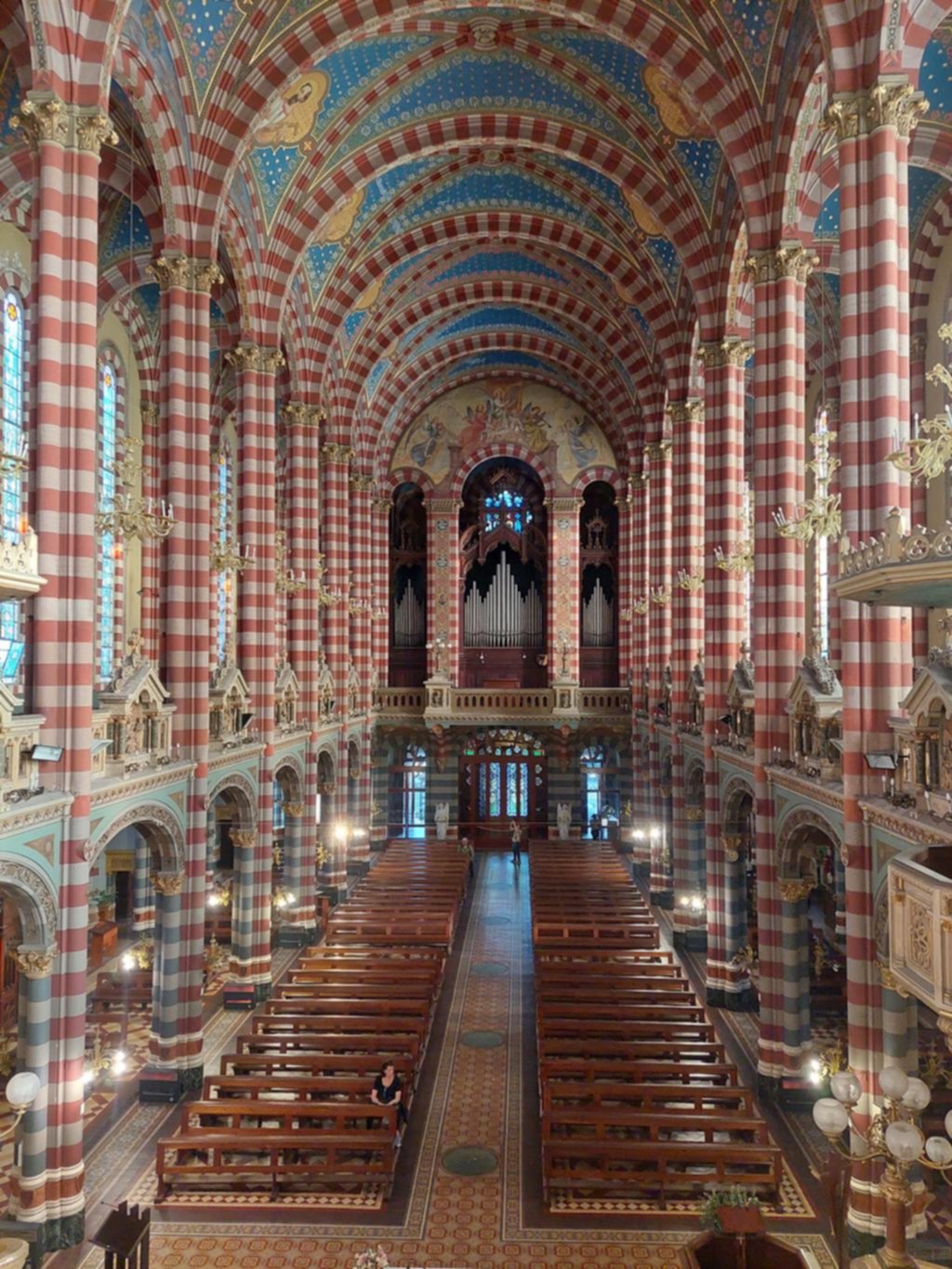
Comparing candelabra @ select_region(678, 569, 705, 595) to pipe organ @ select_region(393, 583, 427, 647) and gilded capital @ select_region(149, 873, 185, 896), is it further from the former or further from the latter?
pipe organ @ select_region(393, 583, 427, 647)

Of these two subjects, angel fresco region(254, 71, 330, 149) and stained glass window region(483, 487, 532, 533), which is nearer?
angel fresco region(254, 71, 330, 149)

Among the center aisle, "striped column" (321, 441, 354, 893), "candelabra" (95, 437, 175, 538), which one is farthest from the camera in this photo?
"striped column" (321, 441, 354, 893)

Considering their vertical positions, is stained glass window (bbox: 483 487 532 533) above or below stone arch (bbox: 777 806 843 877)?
above

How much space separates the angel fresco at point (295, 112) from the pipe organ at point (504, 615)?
73.8 feet

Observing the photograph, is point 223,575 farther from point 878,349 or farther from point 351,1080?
point 878,349

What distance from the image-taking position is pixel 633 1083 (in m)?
14.9

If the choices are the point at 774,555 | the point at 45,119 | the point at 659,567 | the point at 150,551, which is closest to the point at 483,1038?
the point at 774,555

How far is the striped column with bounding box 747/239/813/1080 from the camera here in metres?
16.5

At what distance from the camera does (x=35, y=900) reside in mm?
11938

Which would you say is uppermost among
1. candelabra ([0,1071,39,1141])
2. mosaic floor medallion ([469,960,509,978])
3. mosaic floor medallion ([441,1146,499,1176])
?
candelabra ([0,1071,39,1141])

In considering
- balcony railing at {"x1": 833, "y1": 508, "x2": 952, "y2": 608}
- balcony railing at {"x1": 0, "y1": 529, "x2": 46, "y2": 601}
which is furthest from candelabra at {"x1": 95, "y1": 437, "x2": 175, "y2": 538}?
balcony railing at {"x1": 833, "y1": 508, "x2": 952, "y2": 608}

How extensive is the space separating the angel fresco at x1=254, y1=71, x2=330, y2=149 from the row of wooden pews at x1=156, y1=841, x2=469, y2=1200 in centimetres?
1761

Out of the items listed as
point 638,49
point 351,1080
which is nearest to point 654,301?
point 638,49

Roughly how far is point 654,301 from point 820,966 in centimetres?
1863
